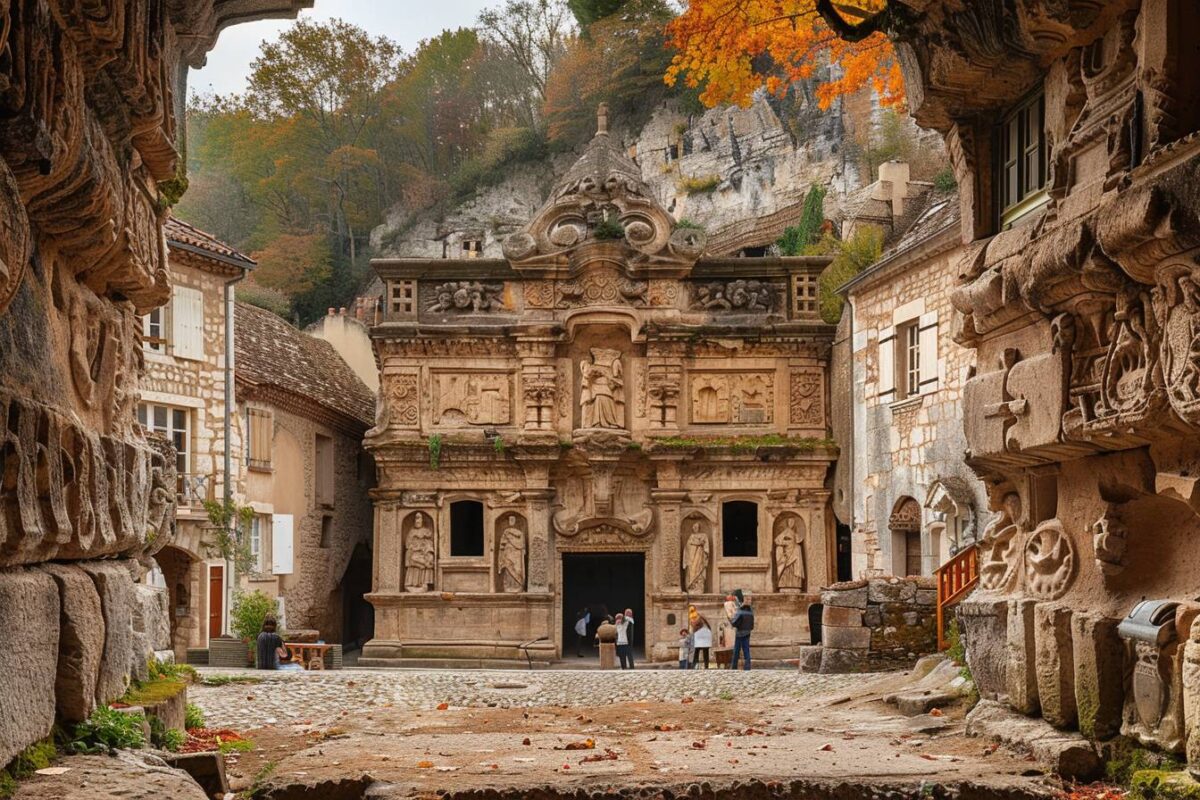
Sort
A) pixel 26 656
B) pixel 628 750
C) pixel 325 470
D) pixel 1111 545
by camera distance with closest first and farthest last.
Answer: pixel 26 656 < pixel 1111 545 < pixel 628 750 < pixel 325 470

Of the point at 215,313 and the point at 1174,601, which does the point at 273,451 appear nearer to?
the point at 215,313

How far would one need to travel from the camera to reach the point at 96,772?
20.7 feet

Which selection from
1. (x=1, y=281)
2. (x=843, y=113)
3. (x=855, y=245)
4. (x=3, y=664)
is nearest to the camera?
(x=1, y=281)

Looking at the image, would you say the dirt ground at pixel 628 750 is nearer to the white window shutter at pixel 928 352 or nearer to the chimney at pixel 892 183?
the white window shutter at pixel 928 352

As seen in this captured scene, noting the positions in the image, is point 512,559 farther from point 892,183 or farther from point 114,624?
point 114,624

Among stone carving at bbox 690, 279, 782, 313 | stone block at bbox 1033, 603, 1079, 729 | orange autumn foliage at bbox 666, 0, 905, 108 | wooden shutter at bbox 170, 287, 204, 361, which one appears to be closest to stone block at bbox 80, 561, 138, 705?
stone block at bbox 1033, 603, 1079, 729

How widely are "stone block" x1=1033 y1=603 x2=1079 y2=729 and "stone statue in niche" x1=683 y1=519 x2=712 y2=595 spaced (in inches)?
679

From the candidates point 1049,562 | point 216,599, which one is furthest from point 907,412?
point 1049,562

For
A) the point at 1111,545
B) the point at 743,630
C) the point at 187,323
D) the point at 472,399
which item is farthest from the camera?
the point at 472,399

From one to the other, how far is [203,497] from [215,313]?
3.15m

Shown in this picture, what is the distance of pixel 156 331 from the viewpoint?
2338 cm

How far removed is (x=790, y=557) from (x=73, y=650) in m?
20.3

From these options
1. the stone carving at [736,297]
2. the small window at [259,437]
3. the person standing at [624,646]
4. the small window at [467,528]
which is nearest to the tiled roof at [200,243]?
the small window at [259,437]

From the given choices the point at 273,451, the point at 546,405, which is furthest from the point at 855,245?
the point at 273,451
